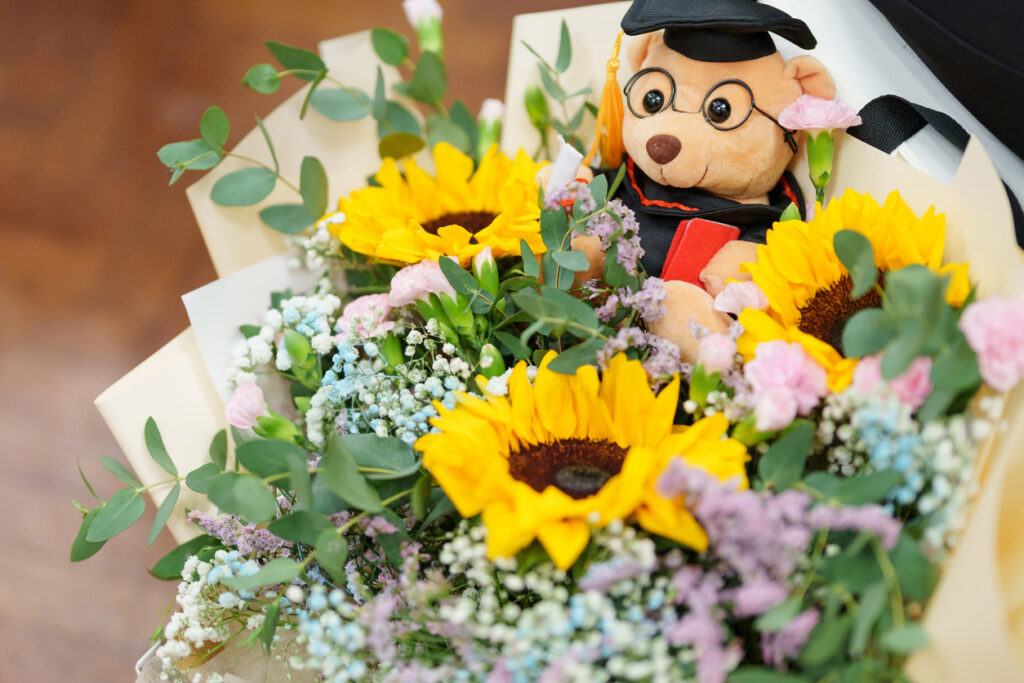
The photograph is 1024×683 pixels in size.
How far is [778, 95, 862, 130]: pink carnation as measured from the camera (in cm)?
67

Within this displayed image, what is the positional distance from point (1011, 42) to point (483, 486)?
0.57m

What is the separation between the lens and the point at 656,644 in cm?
45

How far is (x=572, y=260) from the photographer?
60 centimetres

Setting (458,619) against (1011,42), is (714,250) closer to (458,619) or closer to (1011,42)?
(1011,42)

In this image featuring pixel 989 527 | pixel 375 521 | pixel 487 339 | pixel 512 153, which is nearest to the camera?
pixel 989 527

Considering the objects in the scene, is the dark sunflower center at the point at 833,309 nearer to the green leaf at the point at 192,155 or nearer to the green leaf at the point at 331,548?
the green leaf at the point at 331,548

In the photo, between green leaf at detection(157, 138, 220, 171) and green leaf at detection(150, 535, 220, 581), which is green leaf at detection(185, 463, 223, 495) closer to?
green leaf at detection(150, 535, 220, 581)

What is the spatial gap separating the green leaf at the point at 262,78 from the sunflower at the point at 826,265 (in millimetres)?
610

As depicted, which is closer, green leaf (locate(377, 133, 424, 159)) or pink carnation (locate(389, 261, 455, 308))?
pink carnation (locate(389, 261, 455, 308))

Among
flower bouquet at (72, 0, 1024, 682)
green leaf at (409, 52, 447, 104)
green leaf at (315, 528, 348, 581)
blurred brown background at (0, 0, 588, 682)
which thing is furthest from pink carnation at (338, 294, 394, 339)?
blurred brown background at (0, 0, 588, 682)

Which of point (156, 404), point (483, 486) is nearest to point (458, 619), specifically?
point (483, 486)

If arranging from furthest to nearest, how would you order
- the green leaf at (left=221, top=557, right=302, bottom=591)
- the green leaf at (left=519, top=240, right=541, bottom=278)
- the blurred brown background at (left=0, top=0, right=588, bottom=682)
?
the blurred brown background at (left=0, top=0, right=588, bottom=682) → the green leaf at (left=519, top=240, right=541, bottom=278) → the green leaf at (left=221, top=557, right=302, bottom=591)

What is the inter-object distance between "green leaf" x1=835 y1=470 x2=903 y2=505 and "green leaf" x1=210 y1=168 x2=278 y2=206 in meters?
0.68

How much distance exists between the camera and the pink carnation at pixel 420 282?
0.69 m
